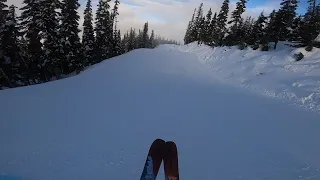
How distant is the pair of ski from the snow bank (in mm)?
13076

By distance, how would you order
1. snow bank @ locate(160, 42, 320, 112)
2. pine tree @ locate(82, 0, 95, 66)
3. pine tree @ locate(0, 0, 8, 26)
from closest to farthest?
snow bank @ locate(160, 42, 320, 112) < pine tree @ locate(0, 0, 8, 26) < pine tree @ locate(82, 0, 95, 66)

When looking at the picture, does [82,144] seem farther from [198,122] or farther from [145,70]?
[145,70]

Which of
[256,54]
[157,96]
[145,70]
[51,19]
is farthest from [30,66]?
[256,54]

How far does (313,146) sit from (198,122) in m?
4.82

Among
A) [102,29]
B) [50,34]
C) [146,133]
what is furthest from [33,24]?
[146,133]

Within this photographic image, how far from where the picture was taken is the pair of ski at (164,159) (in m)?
3.88

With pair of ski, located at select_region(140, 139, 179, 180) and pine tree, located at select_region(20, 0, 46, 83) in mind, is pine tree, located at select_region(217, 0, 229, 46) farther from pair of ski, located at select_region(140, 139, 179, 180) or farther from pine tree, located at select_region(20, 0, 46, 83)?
pair of ski, located at select_region(140, 139, 179, 180)

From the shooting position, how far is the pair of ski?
3.88 m

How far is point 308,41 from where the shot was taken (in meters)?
24.3

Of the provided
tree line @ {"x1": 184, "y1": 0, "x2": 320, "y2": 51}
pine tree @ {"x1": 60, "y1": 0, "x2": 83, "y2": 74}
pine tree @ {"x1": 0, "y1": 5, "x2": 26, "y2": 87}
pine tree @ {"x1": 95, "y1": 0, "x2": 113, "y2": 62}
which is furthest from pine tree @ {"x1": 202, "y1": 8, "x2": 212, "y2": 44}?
pine tree @ {"x1": 0, "y1": 5, "x2": 26, "y2": 87}

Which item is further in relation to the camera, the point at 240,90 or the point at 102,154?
the point at 240,90

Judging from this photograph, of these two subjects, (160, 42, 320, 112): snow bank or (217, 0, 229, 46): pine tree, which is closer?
(160, 42, 320, 112): snow bank

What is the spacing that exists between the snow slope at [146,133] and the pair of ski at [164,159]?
3.03 m

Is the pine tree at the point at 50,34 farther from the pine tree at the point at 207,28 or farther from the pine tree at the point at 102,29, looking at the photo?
the pine tree at the point at 207,28
